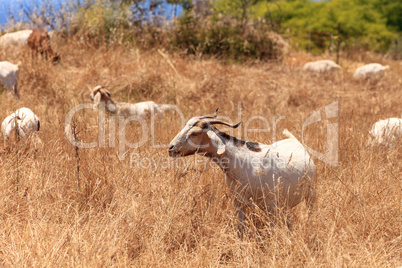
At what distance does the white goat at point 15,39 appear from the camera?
935 centimetres

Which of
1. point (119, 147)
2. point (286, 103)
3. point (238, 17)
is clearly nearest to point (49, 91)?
point (119, 147)

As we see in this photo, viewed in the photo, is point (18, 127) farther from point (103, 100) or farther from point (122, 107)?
point (122, 107)

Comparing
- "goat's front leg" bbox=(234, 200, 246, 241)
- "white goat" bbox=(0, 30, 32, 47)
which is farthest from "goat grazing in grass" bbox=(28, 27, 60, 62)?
"goat's front leg" bbox=(234, 200, 246, 241)

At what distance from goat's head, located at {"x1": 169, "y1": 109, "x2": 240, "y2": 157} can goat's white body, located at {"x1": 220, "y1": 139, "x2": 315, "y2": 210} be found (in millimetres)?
124

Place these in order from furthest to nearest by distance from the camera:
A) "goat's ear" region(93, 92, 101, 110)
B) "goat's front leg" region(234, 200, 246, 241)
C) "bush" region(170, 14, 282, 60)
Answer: "bush" region(170, 14, 282, 60)
"goat's ear" region(93, 92, 101, 110)
"goat's front leg" region(234, 200, 246, 241)

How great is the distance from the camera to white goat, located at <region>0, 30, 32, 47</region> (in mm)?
→ 9355

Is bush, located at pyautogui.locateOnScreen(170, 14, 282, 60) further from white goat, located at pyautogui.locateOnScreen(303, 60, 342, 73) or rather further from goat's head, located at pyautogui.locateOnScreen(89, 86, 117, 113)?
goat's head, located at pyautogui.locateOnScreen(89, 86, 117, 113)

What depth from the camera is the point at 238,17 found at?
13.6m

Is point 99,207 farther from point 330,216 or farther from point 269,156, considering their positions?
point 330,216

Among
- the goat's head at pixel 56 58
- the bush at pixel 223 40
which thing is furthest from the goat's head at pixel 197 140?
the bush at pixel 223 40

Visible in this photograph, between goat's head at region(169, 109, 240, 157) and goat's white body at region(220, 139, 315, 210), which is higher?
goat's head at region(169, 109, 240, 157)

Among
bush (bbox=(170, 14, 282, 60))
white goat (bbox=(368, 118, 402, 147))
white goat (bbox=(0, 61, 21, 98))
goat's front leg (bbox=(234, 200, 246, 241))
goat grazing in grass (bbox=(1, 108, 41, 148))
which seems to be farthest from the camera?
bush (bbox=(170, 14, 282, 60))


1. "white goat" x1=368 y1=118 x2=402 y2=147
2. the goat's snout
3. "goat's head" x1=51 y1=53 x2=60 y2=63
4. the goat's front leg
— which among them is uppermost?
"goat's head" x1=51 y1=53 x2=60 y2=63

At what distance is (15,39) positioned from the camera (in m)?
9.68
